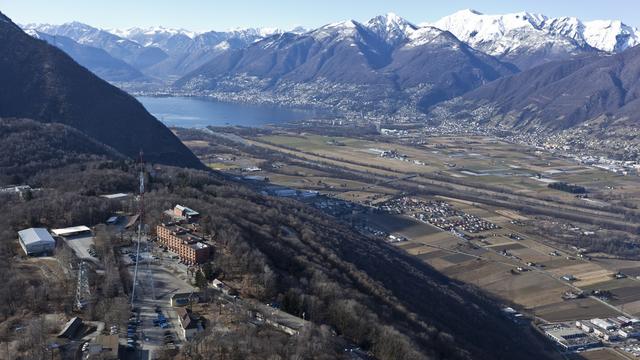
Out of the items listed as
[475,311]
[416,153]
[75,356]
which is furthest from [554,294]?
[416,153]

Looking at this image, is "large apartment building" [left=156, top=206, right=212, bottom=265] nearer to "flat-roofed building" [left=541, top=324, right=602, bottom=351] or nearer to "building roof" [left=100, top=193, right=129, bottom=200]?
"building roof" [left=100, top=193, right=129, bottom=200]

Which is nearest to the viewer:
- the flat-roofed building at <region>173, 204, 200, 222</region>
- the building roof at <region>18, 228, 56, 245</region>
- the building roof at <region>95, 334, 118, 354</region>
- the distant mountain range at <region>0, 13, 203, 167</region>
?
the building roof at <region>95, 334, 118, 354</region>

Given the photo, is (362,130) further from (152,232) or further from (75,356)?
(75,356)

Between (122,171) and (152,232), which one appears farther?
(122,171)

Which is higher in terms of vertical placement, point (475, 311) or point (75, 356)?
point (75, 356)

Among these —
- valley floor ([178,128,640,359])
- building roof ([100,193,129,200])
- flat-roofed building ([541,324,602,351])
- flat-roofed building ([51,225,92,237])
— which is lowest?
flat-roofed building ([541,324,602,351])

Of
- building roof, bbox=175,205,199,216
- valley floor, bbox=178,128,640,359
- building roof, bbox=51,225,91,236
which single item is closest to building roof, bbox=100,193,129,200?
building roof, bbox=175,205,199,216

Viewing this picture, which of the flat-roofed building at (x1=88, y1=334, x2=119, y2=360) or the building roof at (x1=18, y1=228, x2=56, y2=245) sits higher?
the building roof at (x1=18, y1=228, x2=56, y2=245)
